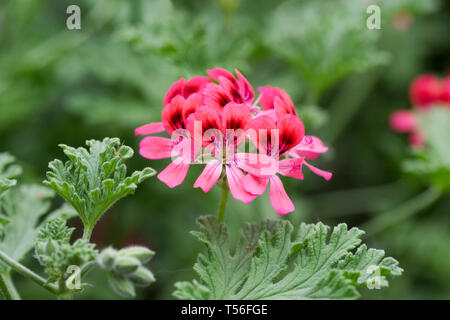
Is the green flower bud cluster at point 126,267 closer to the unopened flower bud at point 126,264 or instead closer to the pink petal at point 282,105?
the unopened flower bud at point 126,264

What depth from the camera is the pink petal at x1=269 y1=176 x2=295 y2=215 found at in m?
0.99

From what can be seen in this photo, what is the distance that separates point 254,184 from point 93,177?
291 mm

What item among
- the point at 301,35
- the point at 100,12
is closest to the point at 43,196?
the point at 301,35

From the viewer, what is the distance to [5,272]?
1.11 meters

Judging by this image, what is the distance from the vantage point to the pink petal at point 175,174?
38.7 inches

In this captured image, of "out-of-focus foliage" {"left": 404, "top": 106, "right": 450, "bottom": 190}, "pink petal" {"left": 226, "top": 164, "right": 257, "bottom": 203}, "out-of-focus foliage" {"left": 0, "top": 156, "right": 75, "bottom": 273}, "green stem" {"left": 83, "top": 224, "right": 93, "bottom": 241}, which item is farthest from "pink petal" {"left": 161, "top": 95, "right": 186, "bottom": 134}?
"out-of-focus foliage" {"left": 404, "top": 106, "right": 450, "bottom": 190}

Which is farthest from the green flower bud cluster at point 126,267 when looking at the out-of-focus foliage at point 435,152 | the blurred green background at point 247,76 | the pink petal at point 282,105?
the out-of-focus foliage at point 435,152

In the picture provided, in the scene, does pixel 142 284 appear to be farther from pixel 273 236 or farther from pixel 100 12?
pixel 100 12

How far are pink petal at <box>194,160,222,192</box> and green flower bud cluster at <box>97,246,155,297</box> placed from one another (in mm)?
135

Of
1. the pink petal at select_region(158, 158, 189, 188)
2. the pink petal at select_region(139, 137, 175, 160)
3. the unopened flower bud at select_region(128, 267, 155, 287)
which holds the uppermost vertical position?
the pink petal at select_region(139, 137, 175, 160)

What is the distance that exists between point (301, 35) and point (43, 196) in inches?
41.1

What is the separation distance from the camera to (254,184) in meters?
0.96

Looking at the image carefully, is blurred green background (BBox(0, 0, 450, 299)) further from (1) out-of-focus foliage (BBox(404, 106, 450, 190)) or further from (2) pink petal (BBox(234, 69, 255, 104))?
(2) pink petal (BBox(234, 69, 255, 104))

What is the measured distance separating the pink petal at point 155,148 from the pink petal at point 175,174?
0.12 feet
